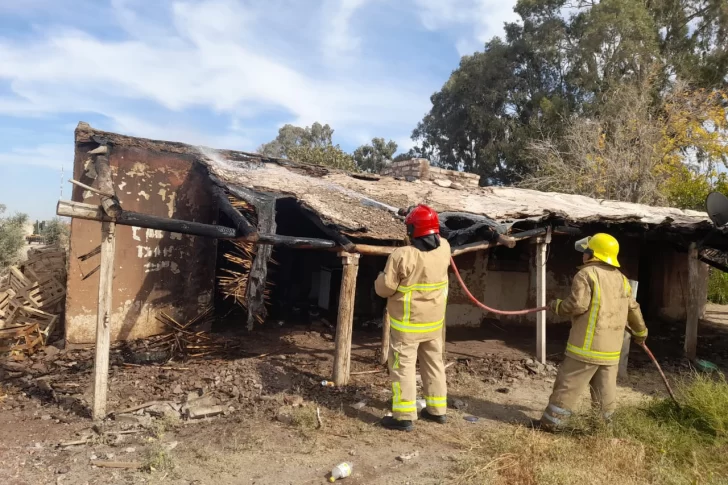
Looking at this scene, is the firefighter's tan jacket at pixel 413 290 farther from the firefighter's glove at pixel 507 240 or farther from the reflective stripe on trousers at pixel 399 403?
the firefighter's glove at pixel 507 240

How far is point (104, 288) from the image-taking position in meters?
4.84

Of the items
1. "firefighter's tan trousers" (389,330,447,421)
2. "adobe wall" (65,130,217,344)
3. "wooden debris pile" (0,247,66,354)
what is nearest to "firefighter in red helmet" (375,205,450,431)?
"firefighter's tan trousers" (389,330,447,421)

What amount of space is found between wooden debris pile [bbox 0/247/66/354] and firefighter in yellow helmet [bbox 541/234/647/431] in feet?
23.2

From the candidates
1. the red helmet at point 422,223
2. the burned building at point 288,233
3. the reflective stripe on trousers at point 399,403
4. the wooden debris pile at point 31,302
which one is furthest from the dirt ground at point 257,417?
the red helmet at point 422,223

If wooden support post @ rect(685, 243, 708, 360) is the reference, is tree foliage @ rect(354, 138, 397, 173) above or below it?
above

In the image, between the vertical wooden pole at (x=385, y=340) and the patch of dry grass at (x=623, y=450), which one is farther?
the vertical wooden pole at (x=385, y=340)

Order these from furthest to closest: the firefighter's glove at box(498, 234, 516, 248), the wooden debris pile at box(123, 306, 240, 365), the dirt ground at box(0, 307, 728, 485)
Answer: the wooden debris pile at box(123, 306, 240, 365) → the firefighter's glove at box(498, 234, 516, 248) → the dirt ground at box(0, 307, 728, 485)

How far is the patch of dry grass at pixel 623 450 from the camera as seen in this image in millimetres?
3807

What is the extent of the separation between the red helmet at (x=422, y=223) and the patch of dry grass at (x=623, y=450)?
1.98 meters

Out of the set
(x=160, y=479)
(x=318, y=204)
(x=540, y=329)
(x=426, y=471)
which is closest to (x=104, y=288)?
(x=160, y=479)

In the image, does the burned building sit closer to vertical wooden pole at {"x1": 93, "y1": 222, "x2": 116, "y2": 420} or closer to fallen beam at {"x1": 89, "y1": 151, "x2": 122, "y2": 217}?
fallen beam at {"x1": 89, "y1": 151, "x2": 122, "y2": 217}

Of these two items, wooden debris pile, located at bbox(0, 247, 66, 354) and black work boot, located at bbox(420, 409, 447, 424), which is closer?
black work boot, located at bbox(420, 409, 447, 424)

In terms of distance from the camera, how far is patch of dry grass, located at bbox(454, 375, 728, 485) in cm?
381

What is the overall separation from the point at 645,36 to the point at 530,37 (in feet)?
15.9
